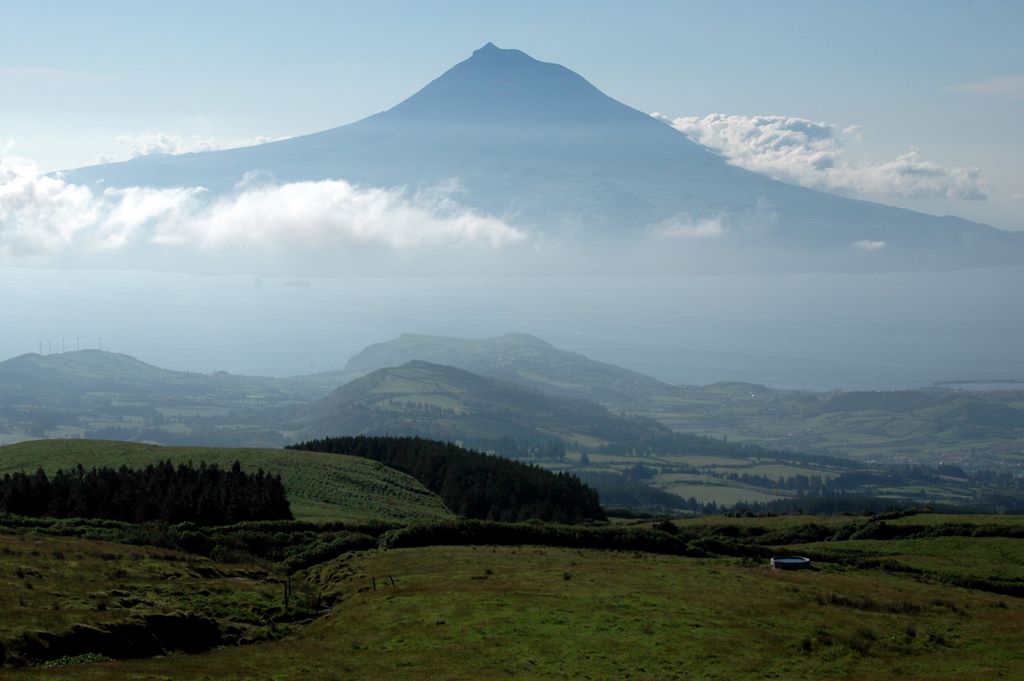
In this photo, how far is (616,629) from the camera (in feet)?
106

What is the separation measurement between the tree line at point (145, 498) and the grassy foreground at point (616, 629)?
17141 millimetres

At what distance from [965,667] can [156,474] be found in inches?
1945

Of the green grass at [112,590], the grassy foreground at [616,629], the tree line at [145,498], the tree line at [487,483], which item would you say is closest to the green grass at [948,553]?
the grassy foreground at [616,629]

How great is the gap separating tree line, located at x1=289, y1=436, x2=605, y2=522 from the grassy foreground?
5222 cm

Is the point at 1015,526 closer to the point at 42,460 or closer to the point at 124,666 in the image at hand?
the point at 124,666

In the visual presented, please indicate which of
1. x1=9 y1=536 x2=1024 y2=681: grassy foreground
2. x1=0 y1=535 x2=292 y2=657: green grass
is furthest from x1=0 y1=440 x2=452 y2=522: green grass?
x1=9 y1=536 x2=1024 y2=681: grassy foreground

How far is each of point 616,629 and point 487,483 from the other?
71636mm

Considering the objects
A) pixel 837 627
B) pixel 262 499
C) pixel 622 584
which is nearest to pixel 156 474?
pixel 262 499

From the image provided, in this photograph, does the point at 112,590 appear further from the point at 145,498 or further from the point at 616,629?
the point at 145,498

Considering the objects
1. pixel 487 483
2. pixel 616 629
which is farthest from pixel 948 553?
pixel 487 483

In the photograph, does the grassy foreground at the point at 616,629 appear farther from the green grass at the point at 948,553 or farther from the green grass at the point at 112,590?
the green grass at the point at 948,553

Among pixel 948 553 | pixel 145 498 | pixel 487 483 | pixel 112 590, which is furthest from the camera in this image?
pixel 487 483

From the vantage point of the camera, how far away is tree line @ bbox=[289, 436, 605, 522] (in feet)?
320

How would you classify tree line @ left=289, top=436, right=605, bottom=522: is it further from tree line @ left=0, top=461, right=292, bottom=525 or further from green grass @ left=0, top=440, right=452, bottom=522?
tree line @ left=0, top=461, right=292, bottom=525
